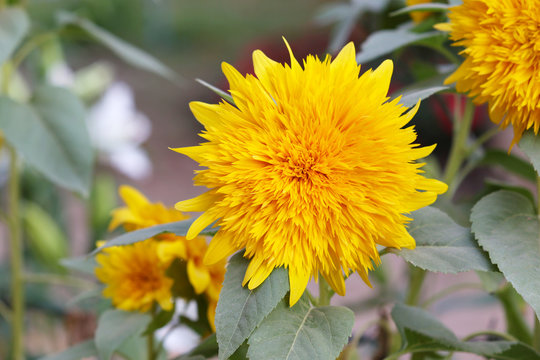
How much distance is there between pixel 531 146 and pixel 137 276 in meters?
0.28

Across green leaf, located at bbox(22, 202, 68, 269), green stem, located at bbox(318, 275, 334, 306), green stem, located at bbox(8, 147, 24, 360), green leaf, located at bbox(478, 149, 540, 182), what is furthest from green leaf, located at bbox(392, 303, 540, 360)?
green leaf, located at bbox(22, 202, 68, 269)

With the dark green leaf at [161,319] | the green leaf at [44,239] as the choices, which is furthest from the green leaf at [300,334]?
the green leaf at [44,239]

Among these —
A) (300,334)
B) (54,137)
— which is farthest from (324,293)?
(54,137)

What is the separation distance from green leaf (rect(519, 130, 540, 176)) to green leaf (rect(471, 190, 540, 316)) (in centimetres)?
5

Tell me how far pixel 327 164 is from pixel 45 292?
2.93ft

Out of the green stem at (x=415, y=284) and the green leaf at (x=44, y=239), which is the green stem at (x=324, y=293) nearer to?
the green stem at (x=415, y=284)

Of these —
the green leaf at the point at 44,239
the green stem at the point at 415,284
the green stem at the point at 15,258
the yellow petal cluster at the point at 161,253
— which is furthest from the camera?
the green leaf at the point at 44,239

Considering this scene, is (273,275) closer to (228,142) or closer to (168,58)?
(228,142)

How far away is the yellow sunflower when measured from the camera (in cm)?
35

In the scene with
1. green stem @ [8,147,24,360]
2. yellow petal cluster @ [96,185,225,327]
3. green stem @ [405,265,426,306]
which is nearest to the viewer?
yellow petal cluster @ [96,185,225,327]

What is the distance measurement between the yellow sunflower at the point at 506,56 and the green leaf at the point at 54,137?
39cm

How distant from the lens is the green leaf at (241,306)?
1.06 ft

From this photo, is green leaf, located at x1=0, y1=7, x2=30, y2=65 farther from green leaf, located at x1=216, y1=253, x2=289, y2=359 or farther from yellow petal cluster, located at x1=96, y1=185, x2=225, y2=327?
green leaf, located at x1=216, y1=253, x2=289, y2=359

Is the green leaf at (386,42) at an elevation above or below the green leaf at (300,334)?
above
